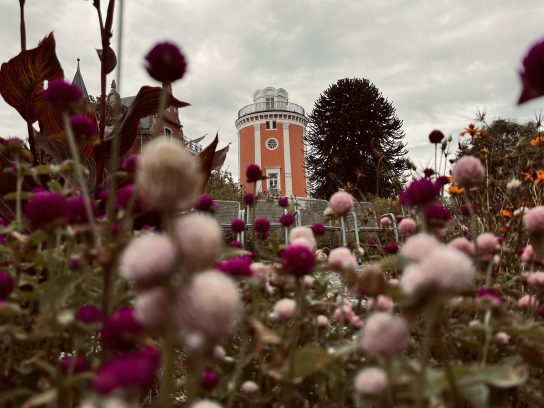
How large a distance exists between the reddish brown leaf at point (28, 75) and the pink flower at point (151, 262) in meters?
1.91

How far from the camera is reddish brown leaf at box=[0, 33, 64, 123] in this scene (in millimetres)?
2031

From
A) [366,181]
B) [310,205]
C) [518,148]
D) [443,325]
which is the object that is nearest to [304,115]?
[366,181]

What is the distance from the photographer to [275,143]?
30.6 meters

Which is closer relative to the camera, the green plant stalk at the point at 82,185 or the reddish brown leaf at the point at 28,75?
the green plant stalk at the point at 82,185

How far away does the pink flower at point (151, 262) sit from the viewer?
1.24 ft

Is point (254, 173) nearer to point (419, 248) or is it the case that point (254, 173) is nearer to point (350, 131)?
point (419, 248)

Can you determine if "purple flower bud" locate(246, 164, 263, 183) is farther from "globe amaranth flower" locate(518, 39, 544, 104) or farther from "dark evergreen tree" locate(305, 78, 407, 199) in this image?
"dark evergreen tree" locate(305, 78, 407, 199)

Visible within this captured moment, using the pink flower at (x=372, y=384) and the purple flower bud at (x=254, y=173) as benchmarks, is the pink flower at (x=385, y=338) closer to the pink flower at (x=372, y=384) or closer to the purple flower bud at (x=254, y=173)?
the pink flower at (x=372, y=384)

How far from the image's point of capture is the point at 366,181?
18.9m

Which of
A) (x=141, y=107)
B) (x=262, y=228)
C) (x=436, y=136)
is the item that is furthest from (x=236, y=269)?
(x=436, y=136)

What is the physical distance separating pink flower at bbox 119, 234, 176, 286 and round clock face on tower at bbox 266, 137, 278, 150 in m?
30.3

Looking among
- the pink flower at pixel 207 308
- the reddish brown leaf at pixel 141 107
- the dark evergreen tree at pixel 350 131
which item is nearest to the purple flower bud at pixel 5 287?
the pink flower at pixel 207 308

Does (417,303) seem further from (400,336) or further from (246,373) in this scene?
(246,373)

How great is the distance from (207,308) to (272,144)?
3050 cm
